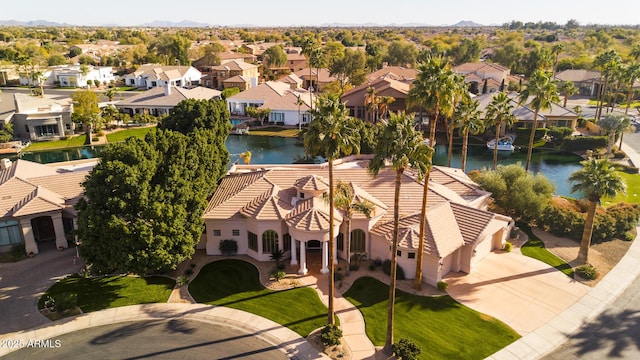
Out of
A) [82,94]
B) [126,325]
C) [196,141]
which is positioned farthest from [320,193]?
[82,94]

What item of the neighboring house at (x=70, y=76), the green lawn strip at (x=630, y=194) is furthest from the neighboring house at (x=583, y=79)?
the neighboring house at (x=70, y=76)

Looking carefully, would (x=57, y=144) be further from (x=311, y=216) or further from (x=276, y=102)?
Answer: (x=311, y=216)

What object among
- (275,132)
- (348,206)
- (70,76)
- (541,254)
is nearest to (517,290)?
(541,254)

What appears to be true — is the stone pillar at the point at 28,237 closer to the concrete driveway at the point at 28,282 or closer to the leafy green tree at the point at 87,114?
the concrete driveway at the point at 28,282

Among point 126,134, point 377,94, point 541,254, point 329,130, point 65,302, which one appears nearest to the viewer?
point 329,130

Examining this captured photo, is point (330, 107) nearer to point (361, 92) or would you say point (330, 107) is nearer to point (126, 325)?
point (126, 325)

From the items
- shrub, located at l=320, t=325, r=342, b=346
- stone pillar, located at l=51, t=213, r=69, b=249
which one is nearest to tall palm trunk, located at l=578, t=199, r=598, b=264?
shrub, located at l=320, t=325, r=342, b=346
